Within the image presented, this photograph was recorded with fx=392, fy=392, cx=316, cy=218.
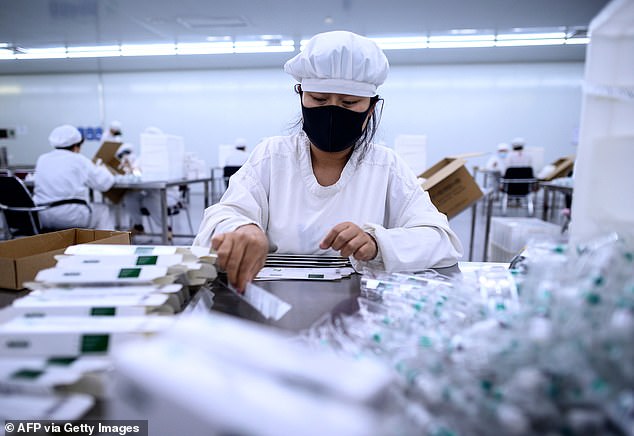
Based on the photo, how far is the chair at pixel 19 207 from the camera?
104 inches

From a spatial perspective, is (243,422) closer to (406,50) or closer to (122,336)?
(122,336)

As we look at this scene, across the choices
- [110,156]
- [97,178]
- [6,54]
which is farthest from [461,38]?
[6,54]

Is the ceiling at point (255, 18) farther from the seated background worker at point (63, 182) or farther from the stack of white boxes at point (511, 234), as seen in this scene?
the stack of white boxes at point (511, 234)

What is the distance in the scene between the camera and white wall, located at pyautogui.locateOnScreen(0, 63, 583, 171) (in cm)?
816

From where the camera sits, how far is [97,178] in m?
3.19

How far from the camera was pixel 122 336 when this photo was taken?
0.45 m

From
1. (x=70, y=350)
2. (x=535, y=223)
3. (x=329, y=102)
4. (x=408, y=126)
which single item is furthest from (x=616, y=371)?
(x=408, y=126)

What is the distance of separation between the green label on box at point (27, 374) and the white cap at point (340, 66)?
0.85m

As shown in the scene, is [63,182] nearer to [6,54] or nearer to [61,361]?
[61,361]

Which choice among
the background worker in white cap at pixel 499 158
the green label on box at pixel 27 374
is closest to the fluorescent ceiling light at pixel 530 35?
the background worker in white cap at pixel 499 158

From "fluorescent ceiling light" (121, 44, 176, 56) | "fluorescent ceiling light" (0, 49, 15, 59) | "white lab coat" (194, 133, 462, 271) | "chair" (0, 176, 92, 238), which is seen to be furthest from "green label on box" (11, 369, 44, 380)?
"fluorescent ceiling light" (0, 49, 15, 59)

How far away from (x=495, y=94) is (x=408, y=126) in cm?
187

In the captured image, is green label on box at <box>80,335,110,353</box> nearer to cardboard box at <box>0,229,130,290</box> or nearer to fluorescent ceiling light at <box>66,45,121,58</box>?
cardboard box at <box>0,229,130,290</box>

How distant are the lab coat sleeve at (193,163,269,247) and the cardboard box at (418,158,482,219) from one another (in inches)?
52.2
